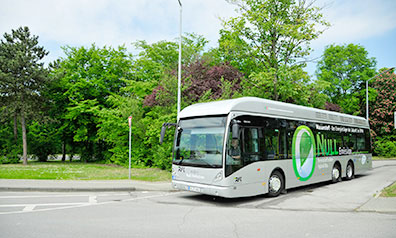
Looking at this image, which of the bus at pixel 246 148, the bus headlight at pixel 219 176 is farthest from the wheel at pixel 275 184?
the bus headlight at pixel 219 176

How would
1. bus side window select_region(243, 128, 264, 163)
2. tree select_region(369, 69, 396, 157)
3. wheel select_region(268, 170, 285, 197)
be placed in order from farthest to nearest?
1. tree select_region(369, 69, 396, 157)
2. wheel select_region(268, 170, 285, 197)
3. bus side window select_region(243, 128, 264, 163)

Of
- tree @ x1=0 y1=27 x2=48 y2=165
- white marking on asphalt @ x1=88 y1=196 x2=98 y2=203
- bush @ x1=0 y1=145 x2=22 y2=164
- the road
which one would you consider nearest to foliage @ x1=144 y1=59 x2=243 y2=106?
the road

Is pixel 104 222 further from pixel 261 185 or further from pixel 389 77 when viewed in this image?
pixel 389 77

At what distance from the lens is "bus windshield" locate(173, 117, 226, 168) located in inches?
345

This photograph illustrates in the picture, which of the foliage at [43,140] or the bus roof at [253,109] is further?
the foliage at [43,140]

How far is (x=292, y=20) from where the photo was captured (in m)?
20.5

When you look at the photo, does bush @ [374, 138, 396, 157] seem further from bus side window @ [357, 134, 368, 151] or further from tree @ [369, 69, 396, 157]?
bus side window @ [357, 134, 368, 151]

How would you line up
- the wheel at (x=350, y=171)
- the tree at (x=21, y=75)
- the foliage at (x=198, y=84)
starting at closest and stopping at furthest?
the wheel at (x=350, y=171) → the foliage at (x=198, y=84) → the tree at (x=21, y=75)

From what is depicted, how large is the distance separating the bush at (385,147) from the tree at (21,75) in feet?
125

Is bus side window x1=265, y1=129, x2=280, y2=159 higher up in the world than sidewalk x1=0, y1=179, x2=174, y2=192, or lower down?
higher up

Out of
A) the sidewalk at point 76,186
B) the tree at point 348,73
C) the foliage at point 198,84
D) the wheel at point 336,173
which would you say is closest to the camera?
the sidewalk at point 76,186

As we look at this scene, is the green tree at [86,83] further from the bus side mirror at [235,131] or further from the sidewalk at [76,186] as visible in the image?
the bus side mirror at [235,131]

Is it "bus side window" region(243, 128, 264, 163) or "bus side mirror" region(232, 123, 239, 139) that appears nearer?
"bus side mirror" region(232, 123, 239, 139)

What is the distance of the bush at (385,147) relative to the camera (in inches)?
1399
